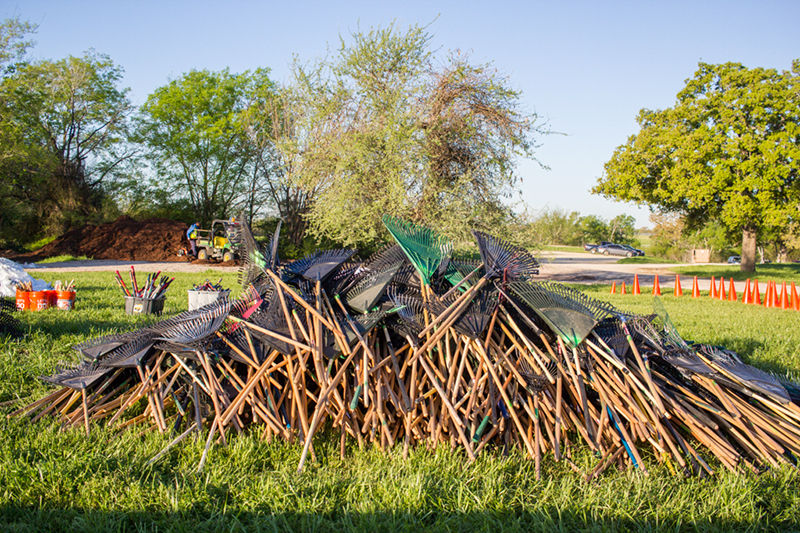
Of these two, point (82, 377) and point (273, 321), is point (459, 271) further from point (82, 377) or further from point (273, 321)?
point (82, 377)

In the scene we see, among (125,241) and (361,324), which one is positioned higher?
(125,241)

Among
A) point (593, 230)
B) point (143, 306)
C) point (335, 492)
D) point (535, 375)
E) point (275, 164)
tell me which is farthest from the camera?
point (593, 230)

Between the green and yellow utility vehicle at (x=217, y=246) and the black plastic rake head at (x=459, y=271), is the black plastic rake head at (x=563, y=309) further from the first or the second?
the green and yellow utility vehicle at (x=217, y=246)

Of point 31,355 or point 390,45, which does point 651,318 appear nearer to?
point 31,355

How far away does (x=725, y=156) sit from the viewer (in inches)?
875

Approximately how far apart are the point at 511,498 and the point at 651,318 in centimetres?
133

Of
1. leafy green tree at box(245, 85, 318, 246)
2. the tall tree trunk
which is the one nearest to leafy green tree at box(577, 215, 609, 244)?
the tall tree trunk

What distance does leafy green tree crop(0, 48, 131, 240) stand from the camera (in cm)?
2769

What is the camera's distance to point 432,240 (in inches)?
115

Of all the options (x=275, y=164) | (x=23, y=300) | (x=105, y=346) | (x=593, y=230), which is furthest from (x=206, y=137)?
(x=593, y=230)

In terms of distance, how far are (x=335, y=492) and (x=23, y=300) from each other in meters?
7.11

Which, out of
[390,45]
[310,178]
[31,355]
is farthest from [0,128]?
[31,355]

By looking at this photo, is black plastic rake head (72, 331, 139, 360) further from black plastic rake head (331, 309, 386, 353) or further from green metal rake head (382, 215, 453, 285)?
green metal rake head (382, 215, 453, 285)

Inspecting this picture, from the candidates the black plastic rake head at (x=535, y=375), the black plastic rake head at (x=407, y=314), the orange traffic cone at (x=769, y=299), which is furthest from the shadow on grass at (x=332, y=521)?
the orange traffic cone at (x=769, y=299)
